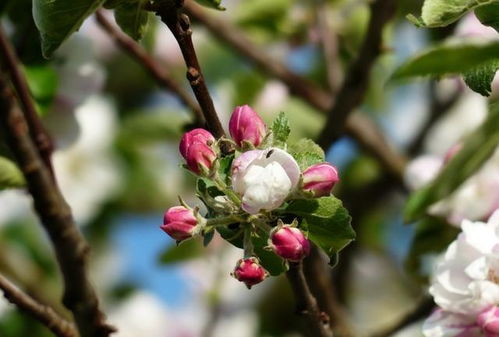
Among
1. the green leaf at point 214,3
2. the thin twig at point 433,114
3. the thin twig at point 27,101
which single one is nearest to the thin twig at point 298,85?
the thin twig at point 433,114

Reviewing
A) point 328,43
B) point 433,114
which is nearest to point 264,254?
point 328,43

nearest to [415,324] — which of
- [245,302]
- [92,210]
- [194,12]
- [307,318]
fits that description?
[307,318]

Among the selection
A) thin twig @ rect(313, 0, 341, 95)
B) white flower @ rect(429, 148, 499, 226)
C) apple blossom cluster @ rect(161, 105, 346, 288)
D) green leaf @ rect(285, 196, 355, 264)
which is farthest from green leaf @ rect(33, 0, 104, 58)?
thin twig @ rect(313, 0, 341, 95)

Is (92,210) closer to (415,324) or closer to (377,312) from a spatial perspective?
(377,312)

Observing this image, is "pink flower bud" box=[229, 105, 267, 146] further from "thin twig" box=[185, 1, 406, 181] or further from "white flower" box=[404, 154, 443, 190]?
"thin twig" box=[185, 1, 406, 181]

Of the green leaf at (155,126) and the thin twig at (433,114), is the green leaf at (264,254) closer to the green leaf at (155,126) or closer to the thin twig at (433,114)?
the green leaf at (155,126)

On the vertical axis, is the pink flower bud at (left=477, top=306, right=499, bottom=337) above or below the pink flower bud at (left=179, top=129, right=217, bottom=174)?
below

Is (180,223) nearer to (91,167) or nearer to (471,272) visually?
(471,272)
